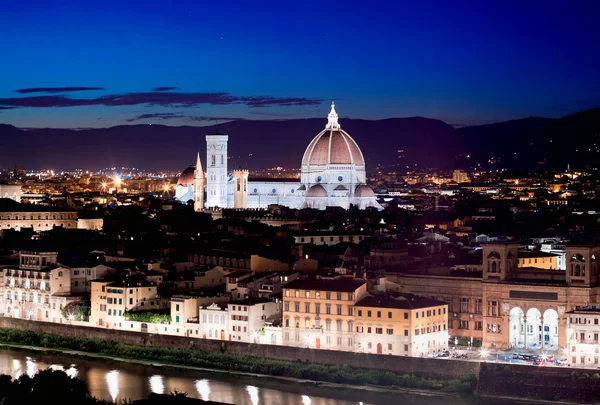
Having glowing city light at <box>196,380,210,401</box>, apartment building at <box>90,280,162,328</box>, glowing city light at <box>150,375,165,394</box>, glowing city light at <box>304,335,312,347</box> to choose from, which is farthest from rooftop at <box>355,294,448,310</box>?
apartment building at <box>90,280,162,328</box>

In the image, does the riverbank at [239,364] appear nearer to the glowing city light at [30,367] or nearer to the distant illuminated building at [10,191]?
the glowing city light at [30,367]

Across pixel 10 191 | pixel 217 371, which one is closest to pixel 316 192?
pixel 10 191

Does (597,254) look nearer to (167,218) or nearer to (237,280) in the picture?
(237,280)

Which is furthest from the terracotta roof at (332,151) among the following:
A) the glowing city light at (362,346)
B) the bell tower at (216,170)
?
the glowing city light at (362,346)

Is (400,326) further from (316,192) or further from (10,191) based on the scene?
(10,191)

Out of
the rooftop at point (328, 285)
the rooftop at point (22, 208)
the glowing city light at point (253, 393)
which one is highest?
the rooftop at point (22, 208)
